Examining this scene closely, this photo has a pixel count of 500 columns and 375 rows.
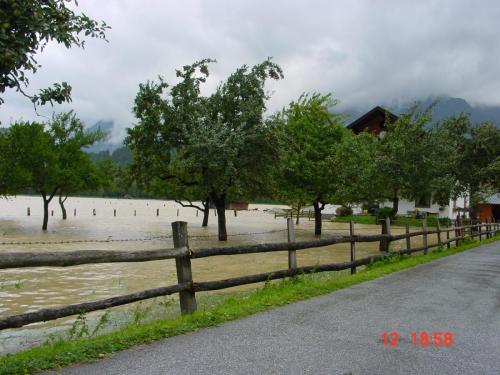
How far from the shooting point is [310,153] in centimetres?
3139

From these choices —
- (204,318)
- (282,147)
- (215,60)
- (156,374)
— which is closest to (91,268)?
(204,318)

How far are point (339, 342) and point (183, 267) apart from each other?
2.55 metres

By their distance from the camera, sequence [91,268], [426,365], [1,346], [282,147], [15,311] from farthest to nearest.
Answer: [282,147], [91,268], [15,311], [1,346], [426,365]

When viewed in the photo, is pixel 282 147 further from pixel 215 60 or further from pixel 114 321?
pixel 114 321

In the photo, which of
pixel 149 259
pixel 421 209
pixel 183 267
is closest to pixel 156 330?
pixel 149 259

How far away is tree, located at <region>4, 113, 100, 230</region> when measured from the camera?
3369cm

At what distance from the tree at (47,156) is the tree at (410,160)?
978 inches

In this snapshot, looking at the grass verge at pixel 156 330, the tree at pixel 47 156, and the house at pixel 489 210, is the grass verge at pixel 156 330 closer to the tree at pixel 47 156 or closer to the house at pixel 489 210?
the tree at pixel 47 156

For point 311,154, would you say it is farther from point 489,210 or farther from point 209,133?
point 489,210

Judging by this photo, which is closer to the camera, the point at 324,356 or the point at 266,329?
the point at 324,356

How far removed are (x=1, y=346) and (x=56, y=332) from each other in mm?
940

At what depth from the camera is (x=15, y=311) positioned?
9953 mm

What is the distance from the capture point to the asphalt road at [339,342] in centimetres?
469

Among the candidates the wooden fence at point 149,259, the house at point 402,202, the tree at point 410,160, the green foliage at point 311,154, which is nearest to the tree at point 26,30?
the wooden fence at point 149,259
